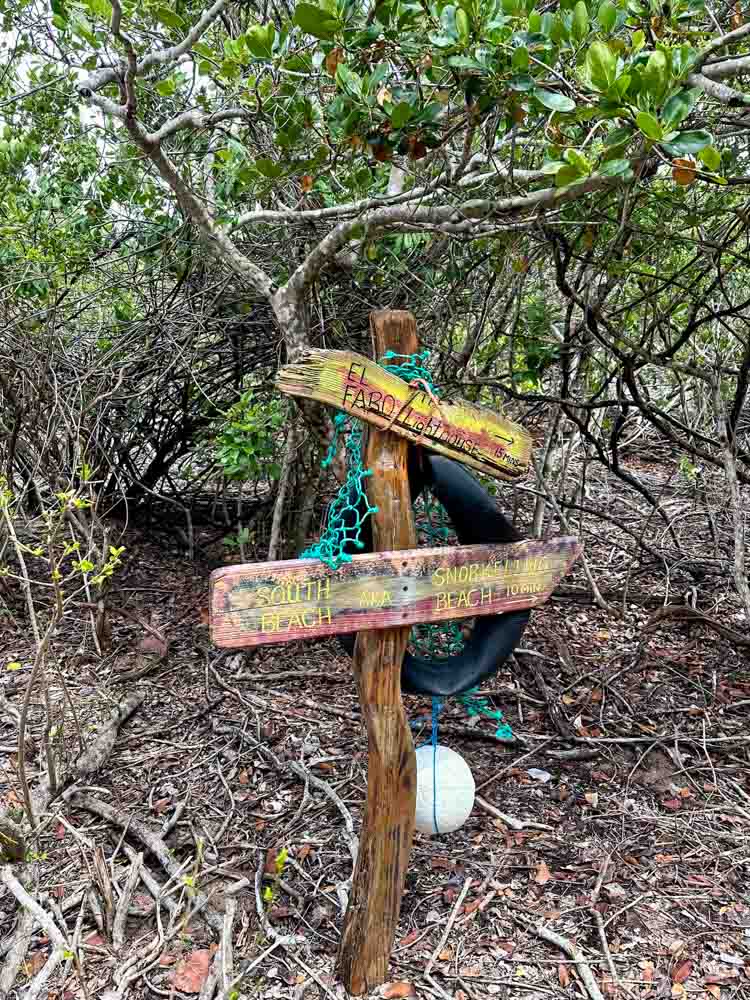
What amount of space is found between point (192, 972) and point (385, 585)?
132cm

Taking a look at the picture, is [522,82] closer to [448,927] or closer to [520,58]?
[520,58]

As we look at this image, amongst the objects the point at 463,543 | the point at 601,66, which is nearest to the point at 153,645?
the point at 463,543

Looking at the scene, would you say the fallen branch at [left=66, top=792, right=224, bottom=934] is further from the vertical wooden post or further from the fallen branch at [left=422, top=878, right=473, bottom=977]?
the fallen branch at [left=422, top=878, right=473, bottom=977]

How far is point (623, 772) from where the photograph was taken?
3098 mm

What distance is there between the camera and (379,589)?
195 centimetres

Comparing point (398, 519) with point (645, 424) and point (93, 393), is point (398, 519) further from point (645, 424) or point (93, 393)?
point (645, 424)

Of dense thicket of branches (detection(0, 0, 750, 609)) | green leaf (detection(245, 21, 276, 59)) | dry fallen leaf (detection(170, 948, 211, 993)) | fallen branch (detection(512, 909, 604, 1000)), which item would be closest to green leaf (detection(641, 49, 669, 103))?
dense thicket of branches (detection(0, 0, 750, 609))

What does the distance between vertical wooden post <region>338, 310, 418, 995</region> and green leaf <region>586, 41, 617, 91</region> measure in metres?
0.71

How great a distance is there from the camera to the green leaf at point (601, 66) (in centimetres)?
158

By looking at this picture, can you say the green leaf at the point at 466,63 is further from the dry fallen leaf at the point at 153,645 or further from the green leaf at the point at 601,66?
the dry fallen leaf at the point at 153,645

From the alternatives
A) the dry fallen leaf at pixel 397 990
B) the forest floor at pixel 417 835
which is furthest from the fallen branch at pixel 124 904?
the dry fallen leaf at pixel 397 990

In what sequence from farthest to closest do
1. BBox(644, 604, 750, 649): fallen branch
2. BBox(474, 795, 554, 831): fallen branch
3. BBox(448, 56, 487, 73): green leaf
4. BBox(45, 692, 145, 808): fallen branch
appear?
1. BBox(644, 604, 750, 649): fallen branch
2. BBox(45, 692, 145, 808): fallen branch
3. BBox(474, 795, 554, 831): fallen branch
4. BBox(448, 56, 487, 73): green leaf

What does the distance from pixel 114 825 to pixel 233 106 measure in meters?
2.85

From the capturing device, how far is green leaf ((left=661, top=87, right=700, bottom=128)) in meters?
1.63
